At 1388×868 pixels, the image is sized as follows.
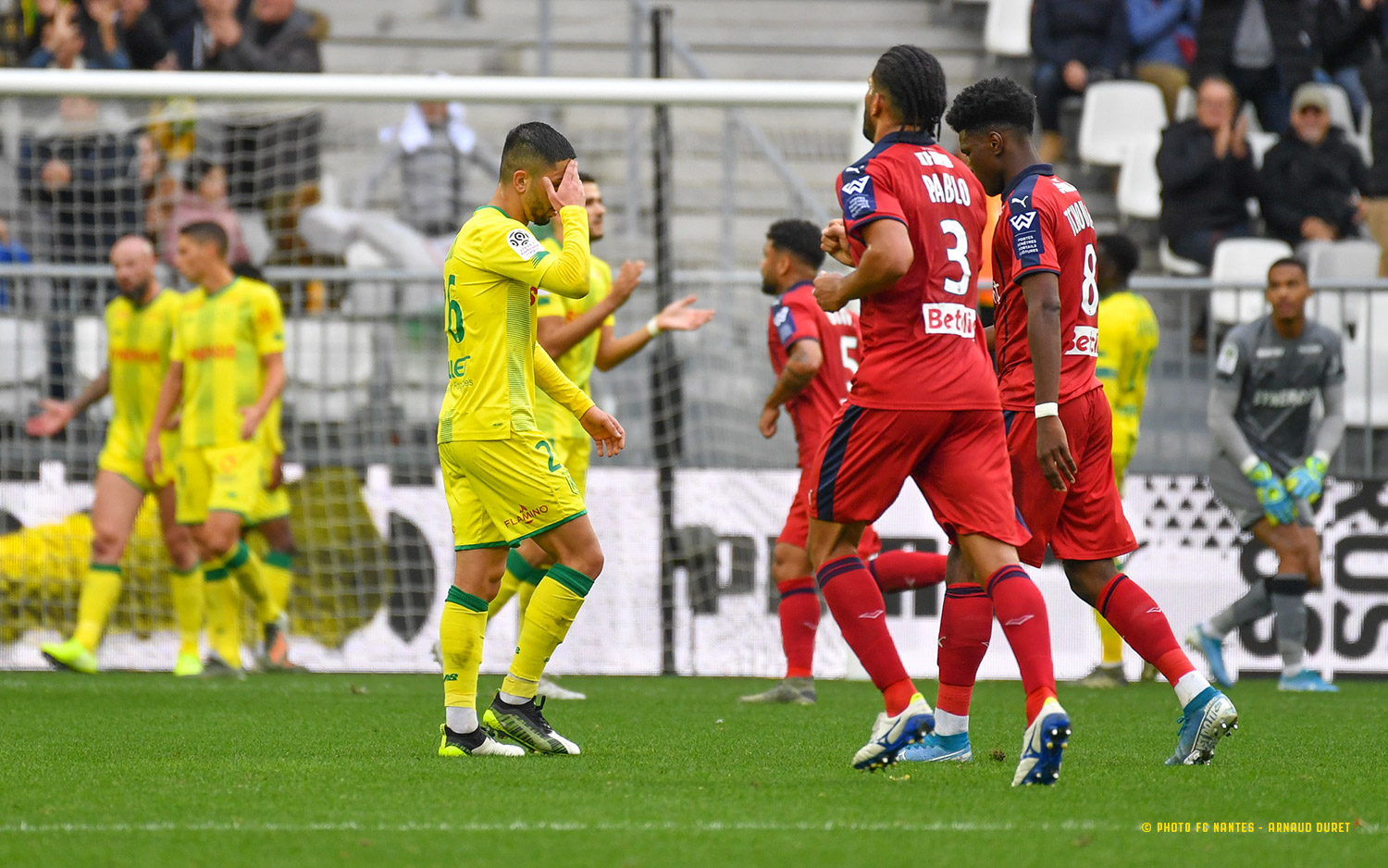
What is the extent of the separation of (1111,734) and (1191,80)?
10.5 metres

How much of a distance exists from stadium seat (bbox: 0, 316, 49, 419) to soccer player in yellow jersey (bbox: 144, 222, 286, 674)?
2018mm

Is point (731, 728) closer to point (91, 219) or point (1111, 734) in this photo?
point (1111, 734)

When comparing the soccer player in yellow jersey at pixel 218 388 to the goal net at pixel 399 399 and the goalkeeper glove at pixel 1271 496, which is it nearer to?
the goal net at pixel 399 399

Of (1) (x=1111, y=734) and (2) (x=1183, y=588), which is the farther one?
(2) (x=1183, y=588)

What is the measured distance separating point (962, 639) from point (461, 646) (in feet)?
5.64

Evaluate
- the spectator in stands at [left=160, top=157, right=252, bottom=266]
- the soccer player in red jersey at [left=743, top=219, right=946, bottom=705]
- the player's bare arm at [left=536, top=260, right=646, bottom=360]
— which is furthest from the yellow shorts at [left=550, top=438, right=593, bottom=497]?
the spectator in stands at [left=160, top=157, right=252, bottom=266]

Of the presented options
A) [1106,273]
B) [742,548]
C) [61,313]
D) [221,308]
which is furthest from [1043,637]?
[61,313]

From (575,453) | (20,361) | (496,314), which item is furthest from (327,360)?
(496,314)

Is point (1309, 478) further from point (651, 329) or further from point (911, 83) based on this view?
point (911, 83)

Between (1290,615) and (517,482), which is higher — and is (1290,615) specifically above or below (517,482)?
below

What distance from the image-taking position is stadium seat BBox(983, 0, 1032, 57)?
16.2m

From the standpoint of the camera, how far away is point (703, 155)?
13.8 m

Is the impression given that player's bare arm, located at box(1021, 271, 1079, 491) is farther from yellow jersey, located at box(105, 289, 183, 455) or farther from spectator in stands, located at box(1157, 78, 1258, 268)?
spectator in stands, located at box(1157, 78, 1258, 268)

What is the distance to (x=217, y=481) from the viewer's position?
997 cm
